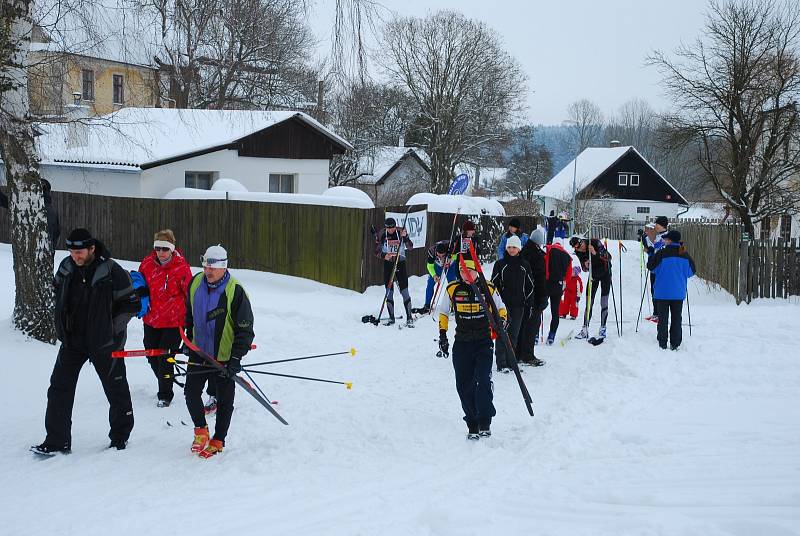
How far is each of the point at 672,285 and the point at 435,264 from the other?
3.86 m

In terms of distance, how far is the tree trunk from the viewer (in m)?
8.97

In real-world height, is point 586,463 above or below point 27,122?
below

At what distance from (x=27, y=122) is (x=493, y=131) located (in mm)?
38870

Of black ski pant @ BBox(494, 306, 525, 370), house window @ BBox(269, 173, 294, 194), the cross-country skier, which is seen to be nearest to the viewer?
black ski pant @ BBox(494, 306, 525, 370)

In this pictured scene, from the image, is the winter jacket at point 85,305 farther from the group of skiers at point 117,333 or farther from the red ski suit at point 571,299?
the red ski suit at point 571,299

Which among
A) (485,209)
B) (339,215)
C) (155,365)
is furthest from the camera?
(485,209)

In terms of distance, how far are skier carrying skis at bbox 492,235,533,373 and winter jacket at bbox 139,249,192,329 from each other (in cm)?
363

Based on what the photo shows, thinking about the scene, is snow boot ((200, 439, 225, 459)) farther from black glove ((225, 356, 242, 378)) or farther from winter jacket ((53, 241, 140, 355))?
winter jacket ((53, 241, 140, 355))

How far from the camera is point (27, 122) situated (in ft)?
30.1

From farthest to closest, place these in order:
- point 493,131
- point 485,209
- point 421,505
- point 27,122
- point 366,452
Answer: point 493,131 → point 485,209 → point 27,122 → point 366,452 → point 421,505

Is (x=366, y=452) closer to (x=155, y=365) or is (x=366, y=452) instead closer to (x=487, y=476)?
(x=487, y=476)

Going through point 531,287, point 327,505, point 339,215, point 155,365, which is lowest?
point 327,505

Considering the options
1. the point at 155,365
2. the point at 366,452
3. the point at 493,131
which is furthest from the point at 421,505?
the point at 493,131

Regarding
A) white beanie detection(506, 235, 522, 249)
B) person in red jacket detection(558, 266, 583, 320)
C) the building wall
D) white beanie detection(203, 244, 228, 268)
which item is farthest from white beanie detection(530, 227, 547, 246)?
the building wall
